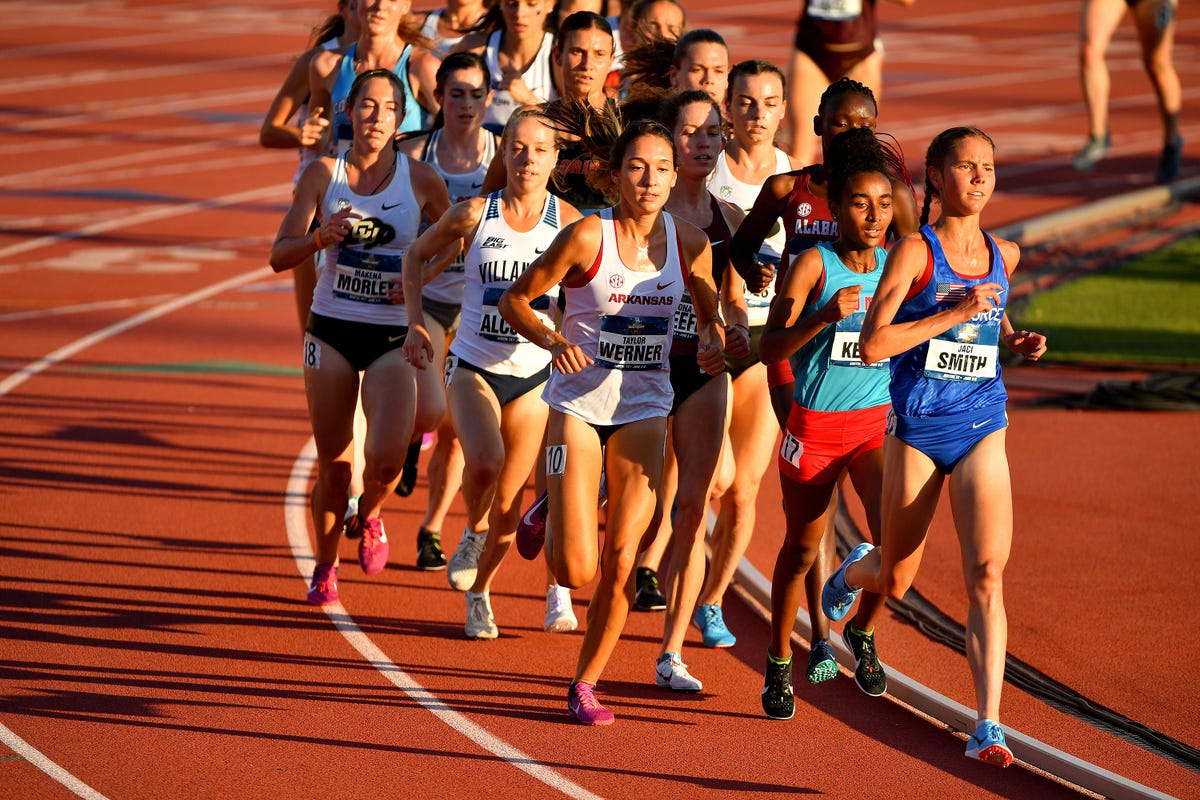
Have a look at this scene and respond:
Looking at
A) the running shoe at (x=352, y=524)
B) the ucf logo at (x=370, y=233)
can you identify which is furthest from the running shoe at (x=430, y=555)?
the ucf logo at (x=370, y=233)

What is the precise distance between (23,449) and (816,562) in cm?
577

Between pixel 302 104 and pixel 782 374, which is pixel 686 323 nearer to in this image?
pixel 782 374

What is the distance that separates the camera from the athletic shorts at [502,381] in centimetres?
758

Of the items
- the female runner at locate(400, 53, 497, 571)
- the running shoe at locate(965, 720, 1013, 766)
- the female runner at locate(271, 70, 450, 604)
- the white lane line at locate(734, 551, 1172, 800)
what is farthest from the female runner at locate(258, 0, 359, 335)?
the running shoe at locate(965, 720, 1013, 766)

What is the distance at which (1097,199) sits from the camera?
1861cm

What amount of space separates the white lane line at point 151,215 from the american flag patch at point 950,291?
12498mm

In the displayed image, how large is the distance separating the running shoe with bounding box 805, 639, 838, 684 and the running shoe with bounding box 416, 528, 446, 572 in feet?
7.99

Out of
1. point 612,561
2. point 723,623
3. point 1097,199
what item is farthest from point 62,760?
point 1097,199

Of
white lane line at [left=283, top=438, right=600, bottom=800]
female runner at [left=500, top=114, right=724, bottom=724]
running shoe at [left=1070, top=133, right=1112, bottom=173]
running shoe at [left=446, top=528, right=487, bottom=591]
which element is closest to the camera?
white lane line at [left=283, top=438, right=600, bottom=800]

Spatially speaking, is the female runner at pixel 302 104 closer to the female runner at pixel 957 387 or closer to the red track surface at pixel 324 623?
the red track surface at pixel 324 623

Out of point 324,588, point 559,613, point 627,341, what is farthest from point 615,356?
point 324,588

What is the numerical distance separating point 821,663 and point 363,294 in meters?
2.73

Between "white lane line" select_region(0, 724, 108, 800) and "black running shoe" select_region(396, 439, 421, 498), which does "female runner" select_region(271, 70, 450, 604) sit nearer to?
"black running shoe" select_region(396, 439, 421, 498)

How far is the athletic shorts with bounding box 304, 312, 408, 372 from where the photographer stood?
7.85 metres
